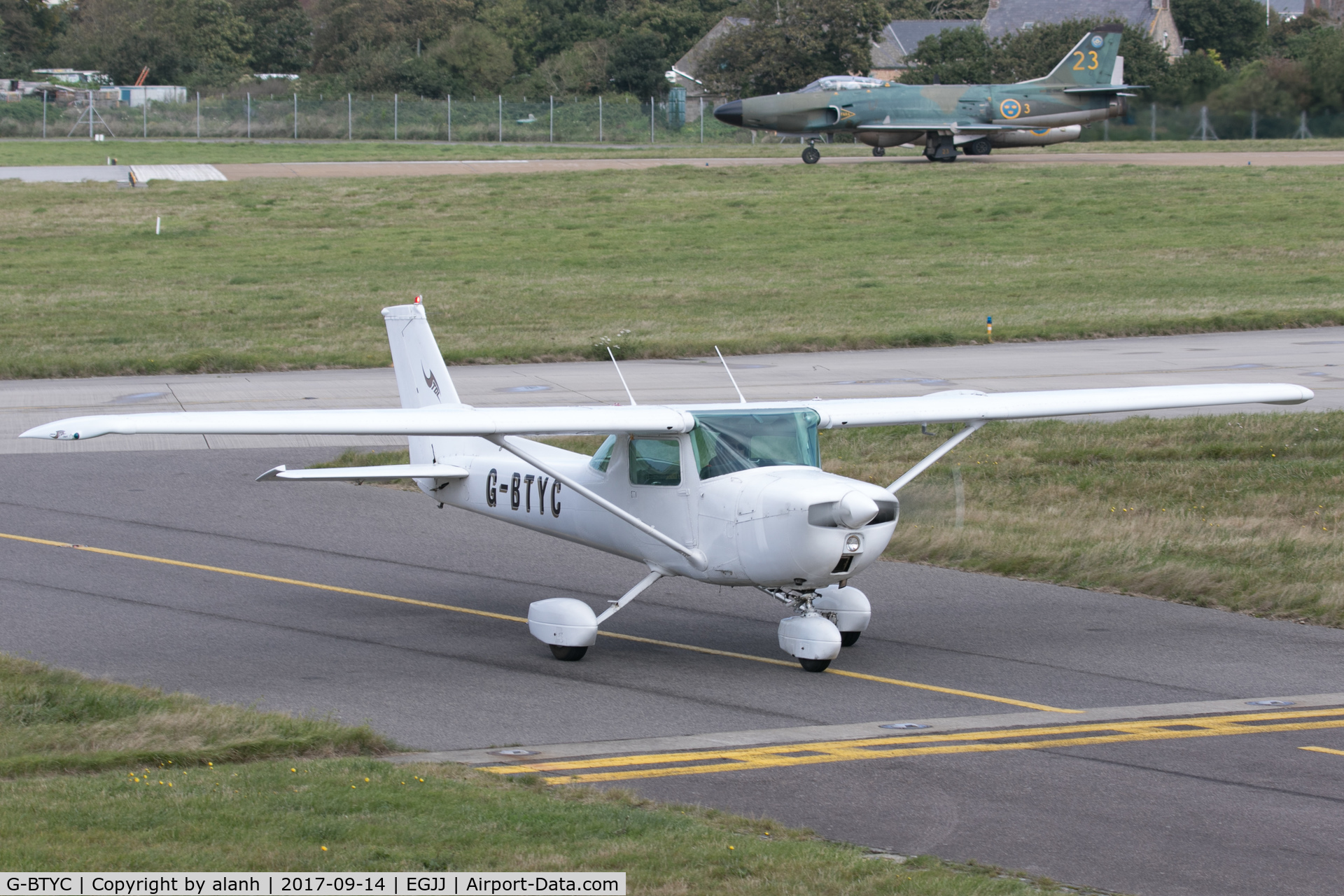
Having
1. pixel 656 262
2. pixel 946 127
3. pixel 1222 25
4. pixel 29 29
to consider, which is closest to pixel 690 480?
pixel 656 262

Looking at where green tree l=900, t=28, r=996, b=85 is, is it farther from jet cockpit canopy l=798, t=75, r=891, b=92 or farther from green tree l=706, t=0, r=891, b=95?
jet cockpit canopy l=798, t=75, r=891, b=92

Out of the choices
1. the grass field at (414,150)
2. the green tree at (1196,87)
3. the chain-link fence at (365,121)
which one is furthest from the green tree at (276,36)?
the green tree at (1196,87)

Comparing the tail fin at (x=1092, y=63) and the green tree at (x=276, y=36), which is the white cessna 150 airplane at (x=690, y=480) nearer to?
the tail fin at (x=1092, y=63)

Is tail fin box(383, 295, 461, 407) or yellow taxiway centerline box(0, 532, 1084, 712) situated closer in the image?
yellow taxiway centerline box(0, 532, 1084, 712)

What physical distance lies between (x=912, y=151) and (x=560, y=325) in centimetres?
3942

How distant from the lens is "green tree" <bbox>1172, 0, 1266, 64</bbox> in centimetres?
10100

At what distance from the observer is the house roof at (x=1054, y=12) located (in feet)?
332

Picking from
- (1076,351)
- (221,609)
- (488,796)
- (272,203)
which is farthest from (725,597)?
(272,203)

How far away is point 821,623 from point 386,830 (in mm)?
4442

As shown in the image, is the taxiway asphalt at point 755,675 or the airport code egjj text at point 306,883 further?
the taxiway asphalt at point 755,675

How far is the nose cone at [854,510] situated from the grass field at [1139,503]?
117 centimetres

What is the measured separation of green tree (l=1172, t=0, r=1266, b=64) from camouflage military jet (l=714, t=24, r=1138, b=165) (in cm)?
4750

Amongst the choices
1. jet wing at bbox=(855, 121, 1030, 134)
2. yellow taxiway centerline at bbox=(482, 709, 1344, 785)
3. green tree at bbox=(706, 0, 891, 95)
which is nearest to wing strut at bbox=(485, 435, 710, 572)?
yellow taxiway centerline at bbox=(482, 709, 1344, 785)

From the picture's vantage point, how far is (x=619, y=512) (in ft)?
36.7
